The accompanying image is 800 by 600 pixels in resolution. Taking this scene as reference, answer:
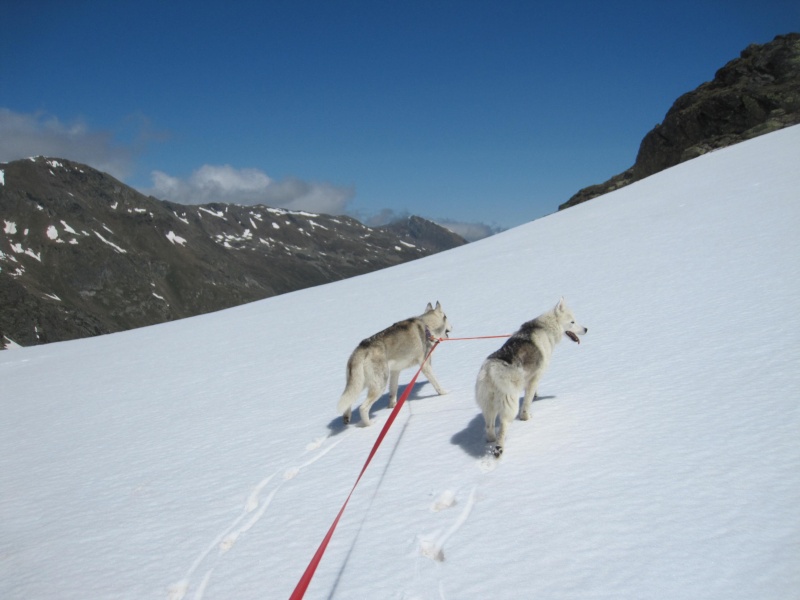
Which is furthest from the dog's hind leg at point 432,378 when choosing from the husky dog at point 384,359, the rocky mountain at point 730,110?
the rocky mountain at point 730,110

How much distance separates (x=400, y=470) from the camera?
215 inches

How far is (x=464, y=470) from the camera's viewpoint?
5.12 metres

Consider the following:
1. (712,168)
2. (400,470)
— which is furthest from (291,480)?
(712,168)

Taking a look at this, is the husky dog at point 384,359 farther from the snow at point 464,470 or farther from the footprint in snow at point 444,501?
the footprint in snow at point 444,501

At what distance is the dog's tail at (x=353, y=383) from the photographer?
6812 millimetres

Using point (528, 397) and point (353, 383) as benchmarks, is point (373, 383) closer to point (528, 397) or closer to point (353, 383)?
point (353, 383)

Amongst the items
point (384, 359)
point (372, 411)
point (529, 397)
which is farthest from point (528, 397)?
point (372, 411)

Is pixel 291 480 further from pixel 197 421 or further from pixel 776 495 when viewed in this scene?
pixel 776 495

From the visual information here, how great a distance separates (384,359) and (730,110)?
6364 centimetres

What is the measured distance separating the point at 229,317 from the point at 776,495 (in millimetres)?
24126

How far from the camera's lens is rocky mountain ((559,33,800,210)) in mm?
47688

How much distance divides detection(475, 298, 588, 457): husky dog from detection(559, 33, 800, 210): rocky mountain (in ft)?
169

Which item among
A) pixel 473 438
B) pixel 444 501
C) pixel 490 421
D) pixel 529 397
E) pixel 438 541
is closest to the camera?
pixel 438 541

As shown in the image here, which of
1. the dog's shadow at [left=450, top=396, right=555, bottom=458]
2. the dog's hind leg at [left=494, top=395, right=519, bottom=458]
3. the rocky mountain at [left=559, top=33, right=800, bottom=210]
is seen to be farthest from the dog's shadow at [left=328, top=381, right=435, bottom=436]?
the rocky mountain at [left=559, top=33, right=800, bottom=210]
